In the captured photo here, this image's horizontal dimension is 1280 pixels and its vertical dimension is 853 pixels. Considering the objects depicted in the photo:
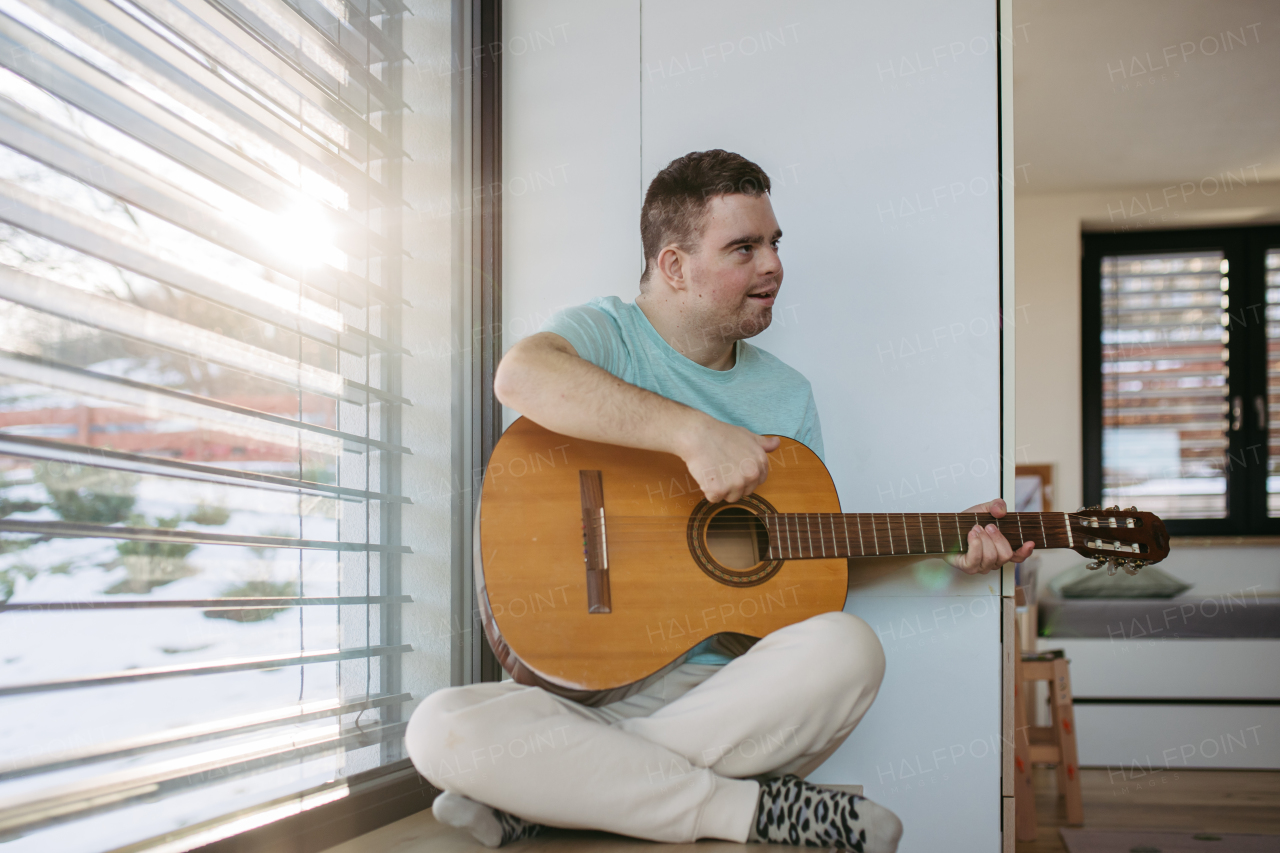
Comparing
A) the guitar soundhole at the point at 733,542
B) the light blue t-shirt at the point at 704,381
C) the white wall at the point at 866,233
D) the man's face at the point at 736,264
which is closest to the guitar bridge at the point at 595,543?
the guitar soundhole at the point at 733,542

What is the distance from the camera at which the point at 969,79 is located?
1.63 meters

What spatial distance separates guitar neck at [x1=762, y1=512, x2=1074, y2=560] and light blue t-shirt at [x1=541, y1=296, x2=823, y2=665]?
223 mm

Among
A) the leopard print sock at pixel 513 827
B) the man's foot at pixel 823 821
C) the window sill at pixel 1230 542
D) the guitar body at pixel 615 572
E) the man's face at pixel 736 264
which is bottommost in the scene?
the window sill at pixel 1230 542

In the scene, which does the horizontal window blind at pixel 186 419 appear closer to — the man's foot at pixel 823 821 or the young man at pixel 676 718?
the young man at pixel 676 718

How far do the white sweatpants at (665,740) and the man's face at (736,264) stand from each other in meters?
0.55

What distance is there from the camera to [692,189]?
149 centimetres

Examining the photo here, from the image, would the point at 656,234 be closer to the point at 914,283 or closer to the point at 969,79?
the point at 914,283

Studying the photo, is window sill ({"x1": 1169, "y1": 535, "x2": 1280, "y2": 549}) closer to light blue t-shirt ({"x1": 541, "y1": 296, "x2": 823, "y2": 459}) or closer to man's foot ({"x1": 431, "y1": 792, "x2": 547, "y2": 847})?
light blue t-shirt ({"x1": 541, "y1": 296, "x2": 823, "y2": 459})

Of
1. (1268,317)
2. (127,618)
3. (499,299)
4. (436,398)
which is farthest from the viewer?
(1268,317)

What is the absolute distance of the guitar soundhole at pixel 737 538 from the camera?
1323 millimetres

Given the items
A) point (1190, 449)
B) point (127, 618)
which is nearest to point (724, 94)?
point (127, 618)

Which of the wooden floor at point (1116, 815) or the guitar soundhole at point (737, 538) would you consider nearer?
the wooden floor at point (1116, 815)

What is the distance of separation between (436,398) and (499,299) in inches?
10.6

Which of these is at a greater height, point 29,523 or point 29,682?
point 29,523
